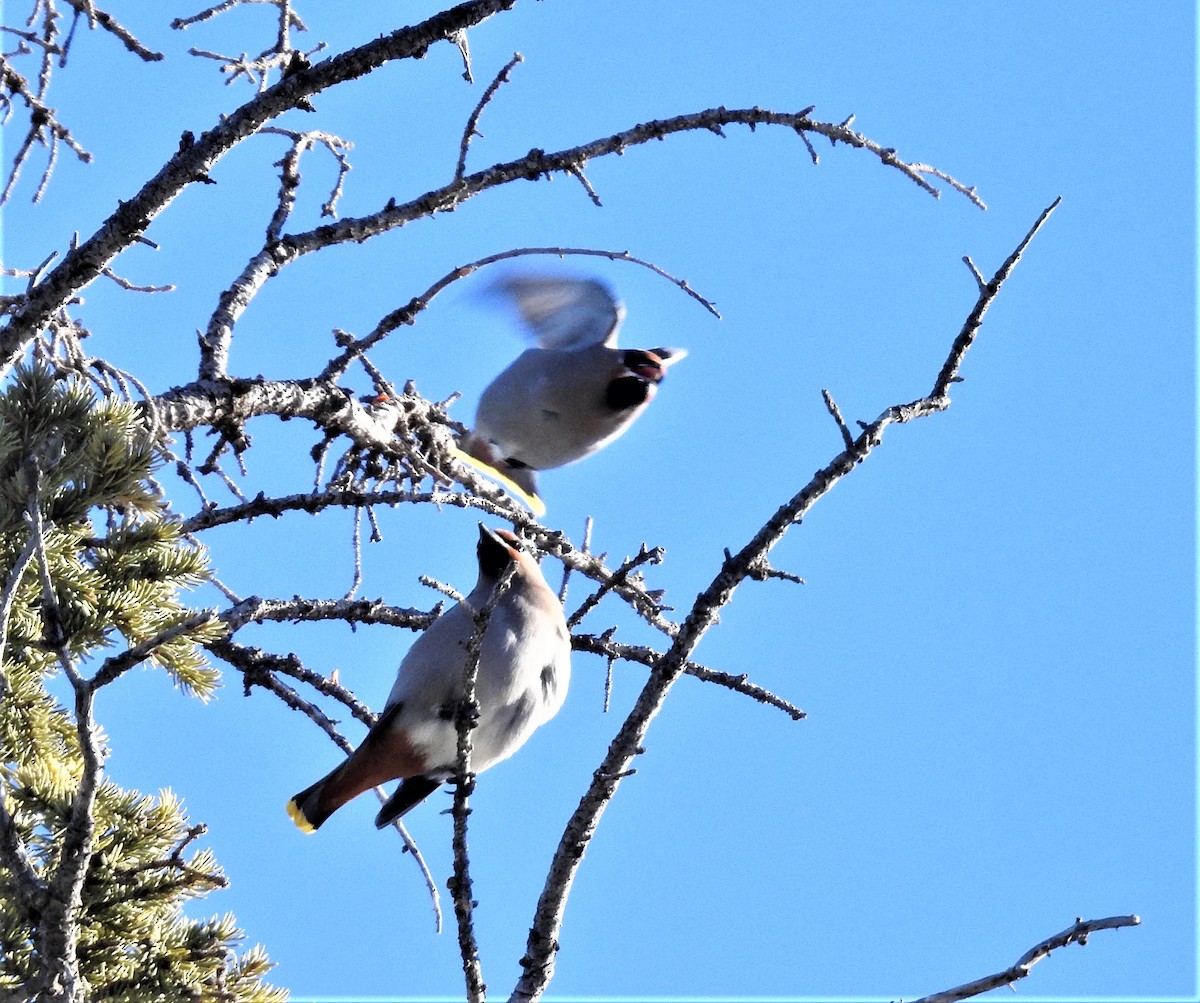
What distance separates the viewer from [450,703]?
4.32m

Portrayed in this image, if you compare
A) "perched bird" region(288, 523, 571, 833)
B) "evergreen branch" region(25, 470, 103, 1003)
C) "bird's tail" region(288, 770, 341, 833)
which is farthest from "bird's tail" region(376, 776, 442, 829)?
"evergreen branch" region(25, 470, 103, 1003)

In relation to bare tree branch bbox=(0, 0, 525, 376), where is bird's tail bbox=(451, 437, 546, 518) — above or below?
above

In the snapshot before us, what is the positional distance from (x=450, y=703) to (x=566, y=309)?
2980mm

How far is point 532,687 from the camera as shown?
4.35m

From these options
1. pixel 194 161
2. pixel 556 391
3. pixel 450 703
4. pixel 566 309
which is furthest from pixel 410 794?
pixel 566 309

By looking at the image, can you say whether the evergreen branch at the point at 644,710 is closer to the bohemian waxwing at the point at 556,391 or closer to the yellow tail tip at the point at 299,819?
the yellow tail tip at the point at 299,819

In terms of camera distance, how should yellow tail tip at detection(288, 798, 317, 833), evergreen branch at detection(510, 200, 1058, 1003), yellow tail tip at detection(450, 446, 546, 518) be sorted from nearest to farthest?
evergreen branch at detection(510, 200, 1058, 1003) → yellow tail tip at detection(288, 798, 317, 833) → yellow tail tip at detection(450, 446, 546, 518)

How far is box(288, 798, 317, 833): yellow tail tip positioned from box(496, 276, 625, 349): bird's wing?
287 cm

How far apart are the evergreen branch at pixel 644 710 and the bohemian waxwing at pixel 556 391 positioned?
3.34 m

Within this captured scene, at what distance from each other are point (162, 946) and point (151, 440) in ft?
3.93

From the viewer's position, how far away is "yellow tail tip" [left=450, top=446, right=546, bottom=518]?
612 centimetres

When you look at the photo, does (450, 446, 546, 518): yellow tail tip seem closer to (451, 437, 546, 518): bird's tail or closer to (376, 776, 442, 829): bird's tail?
(451, 437, 546, 518): bird's tail

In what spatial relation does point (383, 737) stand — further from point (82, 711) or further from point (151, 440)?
point (82, 711)

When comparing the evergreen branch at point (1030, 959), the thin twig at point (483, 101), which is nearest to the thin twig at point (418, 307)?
the thin twig at point (483, 101)
